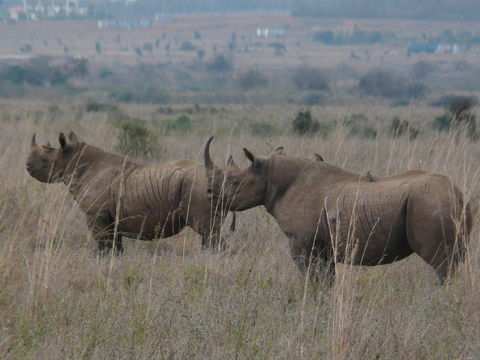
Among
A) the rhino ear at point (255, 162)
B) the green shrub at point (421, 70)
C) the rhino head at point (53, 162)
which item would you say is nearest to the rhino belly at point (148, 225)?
the rhino head at point (53, 162)

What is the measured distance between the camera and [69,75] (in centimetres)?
9544

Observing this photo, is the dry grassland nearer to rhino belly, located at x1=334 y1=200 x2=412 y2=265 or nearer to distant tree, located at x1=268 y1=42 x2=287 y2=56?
distant tree, located at x1=268 y1=42 x2=287 y2=56

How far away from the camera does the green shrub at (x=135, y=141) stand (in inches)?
673

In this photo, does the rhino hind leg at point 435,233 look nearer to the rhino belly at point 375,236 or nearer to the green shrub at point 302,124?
the rhino belly at point 375,236

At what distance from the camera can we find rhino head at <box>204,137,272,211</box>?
7535 millimetres

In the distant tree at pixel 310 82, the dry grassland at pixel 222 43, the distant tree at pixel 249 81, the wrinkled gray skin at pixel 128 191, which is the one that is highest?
the wrinkled gray skin at pixel 128 191

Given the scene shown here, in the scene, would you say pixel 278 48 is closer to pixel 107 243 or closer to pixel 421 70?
pixel 421 70

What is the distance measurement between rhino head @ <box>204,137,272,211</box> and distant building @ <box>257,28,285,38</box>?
18572 centimetres

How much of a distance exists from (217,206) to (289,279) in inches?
36.1

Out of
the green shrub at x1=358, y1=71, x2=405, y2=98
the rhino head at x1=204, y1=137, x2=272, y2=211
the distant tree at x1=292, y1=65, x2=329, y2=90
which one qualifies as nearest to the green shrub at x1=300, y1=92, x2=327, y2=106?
the green shrub at x1=358, y1=71, x2=405, y2=98

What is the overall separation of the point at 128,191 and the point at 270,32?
18931 cm

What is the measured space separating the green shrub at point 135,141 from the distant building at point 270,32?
17548cm

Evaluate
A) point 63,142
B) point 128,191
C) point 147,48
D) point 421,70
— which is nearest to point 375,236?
point 128,191

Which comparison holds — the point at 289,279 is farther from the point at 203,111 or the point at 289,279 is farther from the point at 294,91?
the point at 294,91
